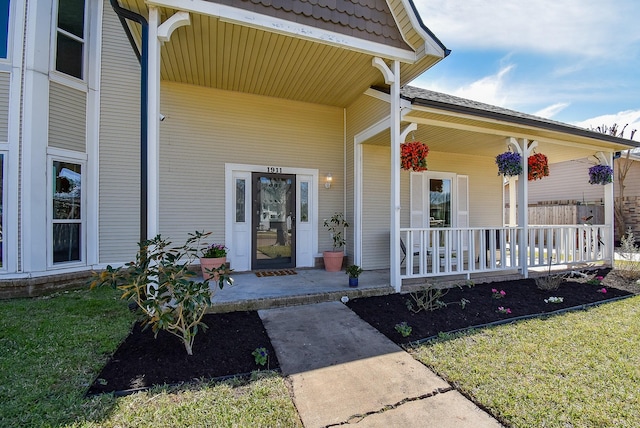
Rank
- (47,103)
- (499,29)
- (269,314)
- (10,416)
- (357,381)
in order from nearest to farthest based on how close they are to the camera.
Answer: (10,416) < (357,381) < (269,314) < (47,103) < (499,29)

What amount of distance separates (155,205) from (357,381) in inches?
112

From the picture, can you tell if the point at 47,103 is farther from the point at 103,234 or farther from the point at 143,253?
the point at 143,253

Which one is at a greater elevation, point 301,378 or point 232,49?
point 232,49

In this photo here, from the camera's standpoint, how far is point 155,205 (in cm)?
349

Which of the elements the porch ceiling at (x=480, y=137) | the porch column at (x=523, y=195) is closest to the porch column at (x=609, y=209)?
the porch ceiling at (x=480, y=137)

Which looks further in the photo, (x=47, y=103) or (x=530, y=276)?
(x=530, y=276)

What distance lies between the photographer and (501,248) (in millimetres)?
5742

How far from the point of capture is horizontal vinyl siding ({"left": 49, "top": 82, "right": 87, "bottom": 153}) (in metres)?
4.74

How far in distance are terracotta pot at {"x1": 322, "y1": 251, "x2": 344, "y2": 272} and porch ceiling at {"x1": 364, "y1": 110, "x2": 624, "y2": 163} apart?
230 cm

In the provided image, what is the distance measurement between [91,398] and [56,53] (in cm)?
541

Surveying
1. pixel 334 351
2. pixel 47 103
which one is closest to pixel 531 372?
pixel 334 351

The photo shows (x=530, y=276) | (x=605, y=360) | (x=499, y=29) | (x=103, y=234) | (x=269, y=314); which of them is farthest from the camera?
(x=499, y=29)

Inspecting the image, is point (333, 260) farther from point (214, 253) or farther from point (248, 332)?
point (248, 332)

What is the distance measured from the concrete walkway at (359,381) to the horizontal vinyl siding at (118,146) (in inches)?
141
